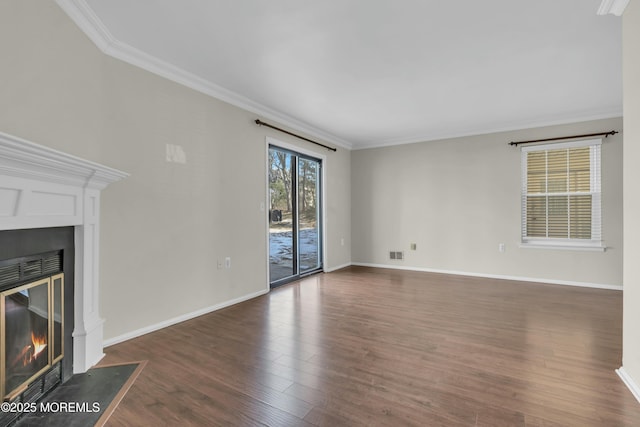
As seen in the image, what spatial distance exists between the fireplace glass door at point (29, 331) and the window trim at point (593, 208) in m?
5.64

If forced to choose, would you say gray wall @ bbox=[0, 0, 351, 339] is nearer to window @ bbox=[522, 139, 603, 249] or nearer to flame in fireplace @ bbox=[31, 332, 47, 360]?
flame in fireplace @ bbox=[31, 332, 47, 360]

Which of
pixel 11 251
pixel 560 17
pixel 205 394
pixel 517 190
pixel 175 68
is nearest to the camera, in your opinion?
pixel 11 251

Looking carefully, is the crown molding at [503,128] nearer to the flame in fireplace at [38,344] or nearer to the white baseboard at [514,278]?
the white baseboard at [514,278]

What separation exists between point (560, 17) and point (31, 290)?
3863 mm

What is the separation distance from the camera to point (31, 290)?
1789mm

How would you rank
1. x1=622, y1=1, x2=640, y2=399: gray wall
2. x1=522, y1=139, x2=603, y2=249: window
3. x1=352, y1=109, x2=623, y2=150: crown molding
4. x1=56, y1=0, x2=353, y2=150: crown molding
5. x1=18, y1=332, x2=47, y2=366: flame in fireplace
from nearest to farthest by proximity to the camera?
x1=18, y1=332, x2=47, y2=366: flame in fireplace → x1=622, y1=1, x2=640, y2=399: gray wall → x1=56, y1=0, x2=353, y2=150: crown molding → x1=352, y1=109, x2=623, y2=150: crown molding → x1=522, y1=139, x2=603, y2=249: window

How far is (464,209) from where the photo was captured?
5.38 meters

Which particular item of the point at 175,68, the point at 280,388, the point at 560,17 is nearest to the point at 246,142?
the point at 175,68

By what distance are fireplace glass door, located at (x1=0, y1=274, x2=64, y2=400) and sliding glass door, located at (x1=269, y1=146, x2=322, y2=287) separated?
8.91 feet

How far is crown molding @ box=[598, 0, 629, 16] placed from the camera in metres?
1.99

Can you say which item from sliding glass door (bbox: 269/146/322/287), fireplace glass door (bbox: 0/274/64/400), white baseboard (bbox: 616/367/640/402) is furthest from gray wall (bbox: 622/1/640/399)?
sliding glass door (bbox: 269/146/322/287)

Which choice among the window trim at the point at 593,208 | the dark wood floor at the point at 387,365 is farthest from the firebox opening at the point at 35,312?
the window trim at the point at 593,208

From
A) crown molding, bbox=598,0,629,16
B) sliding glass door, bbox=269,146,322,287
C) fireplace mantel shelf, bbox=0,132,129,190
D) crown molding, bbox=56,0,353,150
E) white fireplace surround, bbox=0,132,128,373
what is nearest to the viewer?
fireplace mantel shelf, bbox=0,132,129,190

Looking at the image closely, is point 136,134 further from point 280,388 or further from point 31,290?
point 280,388
